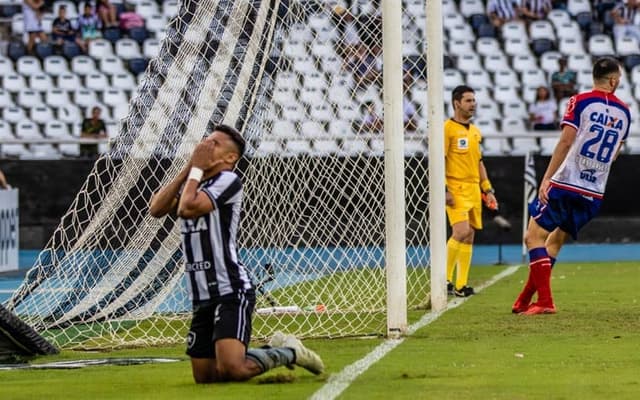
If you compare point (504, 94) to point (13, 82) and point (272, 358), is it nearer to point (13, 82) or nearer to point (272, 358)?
point (13, 82)

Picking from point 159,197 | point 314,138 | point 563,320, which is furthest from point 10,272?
point 159,197

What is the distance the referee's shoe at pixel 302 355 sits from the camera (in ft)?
25.0

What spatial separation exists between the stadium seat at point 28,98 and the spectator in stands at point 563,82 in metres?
9.40

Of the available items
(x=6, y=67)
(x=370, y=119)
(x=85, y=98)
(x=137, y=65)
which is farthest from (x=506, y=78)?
(x=370, y=119)

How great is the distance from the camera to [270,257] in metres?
12.1

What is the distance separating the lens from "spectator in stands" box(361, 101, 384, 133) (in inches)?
458

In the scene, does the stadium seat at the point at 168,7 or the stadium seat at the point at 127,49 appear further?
the stadium seat at the point at 168,7

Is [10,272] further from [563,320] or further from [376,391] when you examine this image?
[376,391]

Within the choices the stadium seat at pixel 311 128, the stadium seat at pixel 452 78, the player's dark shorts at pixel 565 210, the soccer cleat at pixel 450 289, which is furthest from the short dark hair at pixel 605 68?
the stadium seat at pixel 452 78

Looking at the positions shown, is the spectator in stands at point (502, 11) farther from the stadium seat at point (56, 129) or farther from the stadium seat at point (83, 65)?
the stadium seat at point (56, 129)

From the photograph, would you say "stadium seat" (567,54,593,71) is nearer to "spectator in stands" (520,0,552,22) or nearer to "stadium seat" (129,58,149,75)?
"spectator in stands" (520,0,552,22)

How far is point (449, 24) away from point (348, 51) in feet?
53.7

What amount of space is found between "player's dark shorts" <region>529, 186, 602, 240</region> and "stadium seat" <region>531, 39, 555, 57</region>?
54.2 feet

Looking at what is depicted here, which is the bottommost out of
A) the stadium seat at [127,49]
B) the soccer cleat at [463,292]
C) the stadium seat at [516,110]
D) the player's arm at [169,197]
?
the soccer cleat at [463,292]
